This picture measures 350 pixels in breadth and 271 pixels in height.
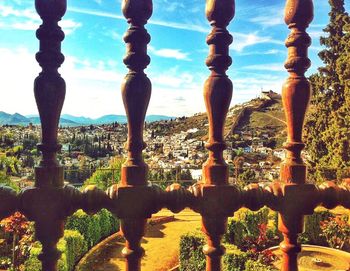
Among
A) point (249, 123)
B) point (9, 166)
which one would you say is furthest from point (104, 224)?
point (249, 123)

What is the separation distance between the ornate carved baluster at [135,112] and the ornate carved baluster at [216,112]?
215 mm

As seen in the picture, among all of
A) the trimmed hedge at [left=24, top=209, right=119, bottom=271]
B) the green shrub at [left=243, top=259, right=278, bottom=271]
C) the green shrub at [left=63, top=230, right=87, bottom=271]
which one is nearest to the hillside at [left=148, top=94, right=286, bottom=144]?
the trimmed hedge at [left=24, top=209, right=119, bottom=271]

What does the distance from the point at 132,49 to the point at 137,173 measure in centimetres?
42

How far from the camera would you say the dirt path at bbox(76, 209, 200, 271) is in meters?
13.4

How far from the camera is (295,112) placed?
1.32 metres

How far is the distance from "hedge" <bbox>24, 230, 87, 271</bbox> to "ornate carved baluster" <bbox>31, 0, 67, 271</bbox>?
351 inches

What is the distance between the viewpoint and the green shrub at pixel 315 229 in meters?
15.0

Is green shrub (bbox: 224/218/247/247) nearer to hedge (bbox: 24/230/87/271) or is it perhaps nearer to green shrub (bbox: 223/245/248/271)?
green shrub (bbox: 223/245/248/271)

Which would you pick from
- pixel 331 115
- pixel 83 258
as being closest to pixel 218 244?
pixel 83 258

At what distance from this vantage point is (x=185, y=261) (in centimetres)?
1233

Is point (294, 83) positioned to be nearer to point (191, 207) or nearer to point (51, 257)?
point (191, 207)

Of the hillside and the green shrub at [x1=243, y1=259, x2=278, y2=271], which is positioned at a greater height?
→ the hillside

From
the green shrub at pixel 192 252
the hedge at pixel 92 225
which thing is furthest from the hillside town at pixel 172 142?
the green shrub at pixel 192 252

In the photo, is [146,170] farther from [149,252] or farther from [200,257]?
[149,252]
